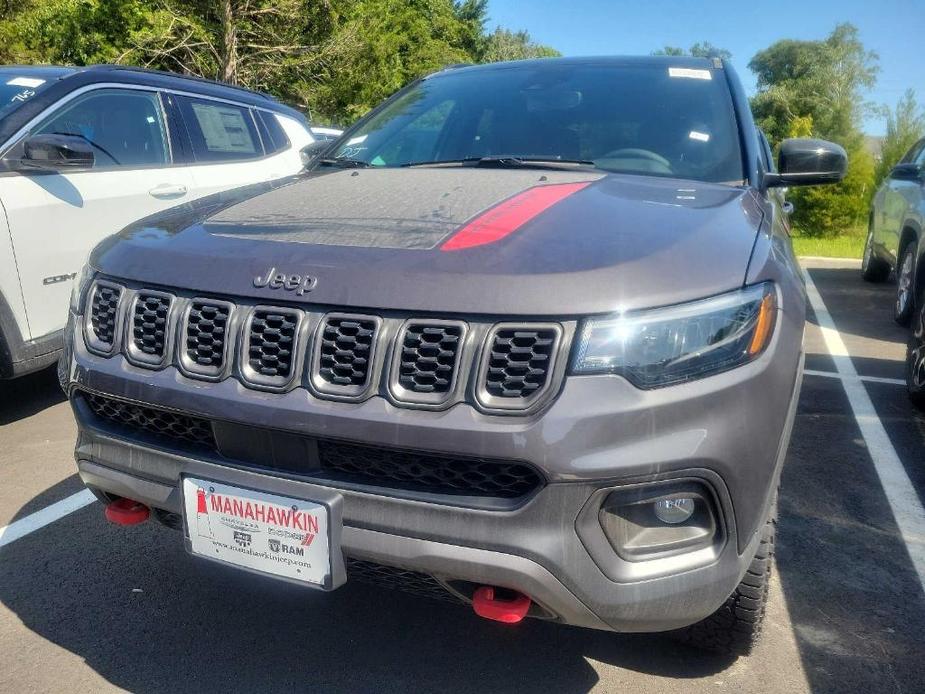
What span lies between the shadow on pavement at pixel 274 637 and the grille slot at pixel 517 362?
1.00 m

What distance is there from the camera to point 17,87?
433 centimetres

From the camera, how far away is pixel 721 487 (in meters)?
1.73

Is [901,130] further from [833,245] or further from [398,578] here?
→ [398,578]

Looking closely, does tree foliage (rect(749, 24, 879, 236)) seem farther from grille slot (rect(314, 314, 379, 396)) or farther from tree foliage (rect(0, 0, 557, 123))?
tree foliage (rect(0, 0, 557, 123))

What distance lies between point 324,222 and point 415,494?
80 centimetres

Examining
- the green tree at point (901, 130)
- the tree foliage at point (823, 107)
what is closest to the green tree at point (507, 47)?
the tree foliage at point (823, 107)

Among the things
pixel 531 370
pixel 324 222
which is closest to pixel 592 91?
pixel 324 222

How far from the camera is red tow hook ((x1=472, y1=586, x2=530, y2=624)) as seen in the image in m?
1.79

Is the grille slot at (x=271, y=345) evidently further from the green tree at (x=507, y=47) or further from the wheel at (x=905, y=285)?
the green tree at (x=507, y=47)

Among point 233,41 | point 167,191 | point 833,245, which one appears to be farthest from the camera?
point 233,41

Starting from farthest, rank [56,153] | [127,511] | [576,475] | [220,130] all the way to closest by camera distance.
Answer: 1. [220,130]
2. [56,153]
3. [127,511]
4. [576,475]

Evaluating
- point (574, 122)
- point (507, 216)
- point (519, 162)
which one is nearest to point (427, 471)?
point (507, 216)

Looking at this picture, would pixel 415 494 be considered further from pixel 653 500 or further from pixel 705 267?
pixel 705 267

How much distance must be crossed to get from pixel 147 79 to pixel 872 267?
26.8ft
